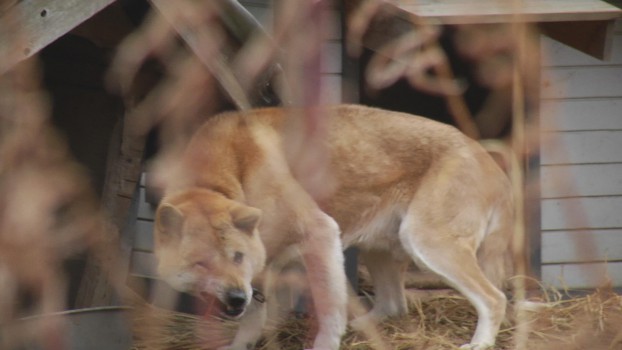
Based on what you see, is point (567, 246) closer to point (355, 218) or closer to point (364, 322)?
point (355, 218)

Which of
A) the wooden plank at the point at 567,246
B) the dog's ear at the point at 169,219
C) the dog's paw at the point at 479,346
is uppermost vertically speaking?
the dog's ear at the point at 169,219

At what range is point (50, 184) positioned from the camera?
1.69m

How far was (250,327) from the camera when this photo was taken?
6062mm

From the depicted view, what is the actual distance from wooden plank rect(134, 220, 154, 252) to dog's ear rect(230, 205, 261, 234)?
7.14 feet

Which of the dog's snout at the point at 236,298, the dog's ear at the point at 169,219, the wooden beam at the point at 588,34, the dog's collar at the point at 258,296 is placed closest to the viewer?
the wooden beam at the point at 588,34

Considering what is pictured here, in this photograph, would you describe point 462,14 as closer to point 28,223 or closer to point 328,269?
point 328,269

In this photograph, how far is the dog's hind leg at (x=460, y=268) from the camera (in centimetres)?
605

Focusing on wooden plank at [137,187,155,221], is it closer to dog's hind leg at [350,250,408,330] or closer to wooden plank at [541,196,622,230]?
dog's hind leg at [350,250,408,330]

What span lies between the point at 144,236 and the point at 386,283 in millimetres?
2034

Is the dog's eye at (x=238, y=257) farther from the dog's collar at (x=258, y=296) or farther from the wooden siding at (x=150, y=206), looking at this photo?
the wooden siding at (x=150, y=206)

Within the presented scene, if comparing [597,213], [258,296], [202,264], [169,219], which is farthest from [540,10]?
[597,213]

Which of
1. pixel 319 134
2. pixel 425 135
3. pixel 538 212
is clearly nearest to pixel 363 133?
pixel 425 135

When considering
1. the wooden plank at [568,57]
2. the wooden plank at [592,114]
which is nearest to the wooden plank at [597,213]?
the wooden plank at [592,114]

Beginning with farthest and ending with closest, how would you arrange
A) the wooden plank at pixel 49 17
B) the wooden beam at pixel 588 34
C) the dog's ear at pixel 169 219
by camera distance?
the dog's ear at pixel 169 219, the wooden beam at pixel 588 34, the wooden plank at pixel 49 17
